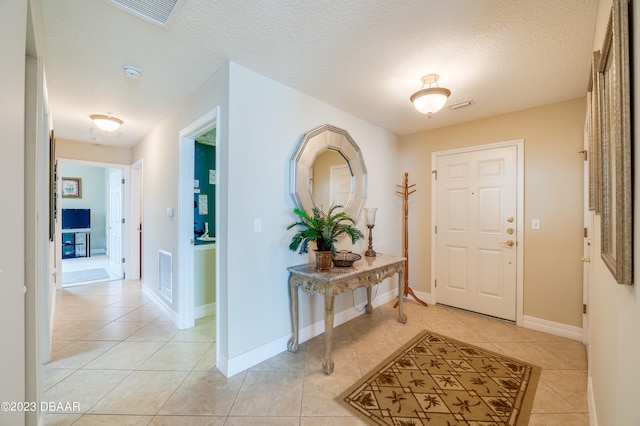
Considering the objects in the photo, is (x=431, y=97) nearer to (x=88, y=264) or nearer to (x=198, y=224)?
(x=198, y=224)

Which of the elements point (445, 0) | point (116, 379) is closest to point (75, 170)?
point (116, 379)

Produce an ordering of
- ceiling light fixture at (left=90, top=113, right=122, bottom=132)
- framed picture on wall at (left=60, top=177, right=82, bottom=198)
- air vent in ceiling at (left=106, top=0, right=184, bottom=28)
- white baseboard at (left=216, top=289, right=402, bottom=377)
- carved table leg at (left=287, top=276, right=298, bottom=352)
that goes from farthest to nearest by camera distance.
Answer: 1. framed picture on wall at (left=60, top=177, right=82, bottom=198)
2. ceiling light fixture at (left=90, top=113, right=122, bottom=132)
3. carved table leg at (left=287, top=276, right=298, bottom=352)
4. white baseboard at (left=216, top=289, right=402, bottom=377)
5. air vent in ceiling at (left=106, top=0, right=184, bottom=28)

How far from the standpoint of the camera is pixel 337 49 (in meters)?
1.90

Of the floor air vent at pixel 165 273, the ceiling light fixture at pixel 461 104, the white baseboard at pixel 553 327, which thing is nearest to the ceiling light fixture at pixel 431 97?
the ceiling light fixture at pixel 461 104

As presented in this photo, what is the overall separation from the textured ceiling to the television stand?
5.68 m

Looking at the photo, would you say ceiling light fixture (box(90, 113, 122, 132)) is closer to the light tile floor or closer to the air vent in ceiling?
the air vent in ceiling

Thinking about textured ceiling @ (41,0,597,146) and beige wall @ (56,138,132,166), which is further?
beige wall @ (56,138,132,166)

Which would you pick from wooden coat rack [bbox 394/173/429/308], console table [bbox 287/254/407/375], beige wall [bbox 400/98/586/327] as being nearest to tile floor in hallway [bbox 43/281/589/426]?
console table [bbox 287/254/407/375]

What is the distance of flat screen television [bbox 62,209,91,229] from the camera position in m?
6.79

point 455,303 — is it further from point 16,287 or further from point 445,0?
point 16,287

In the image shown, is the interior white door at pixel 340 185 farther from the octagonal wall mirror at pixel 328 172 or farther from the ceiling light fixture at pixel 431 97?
the ceiling light fixture at pixel 431 97

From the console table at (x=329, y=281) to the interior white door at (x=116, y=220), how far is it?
4267 millimetres

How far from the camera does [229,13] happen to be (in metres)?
1.56

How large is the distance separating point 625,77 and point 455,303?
323cm
